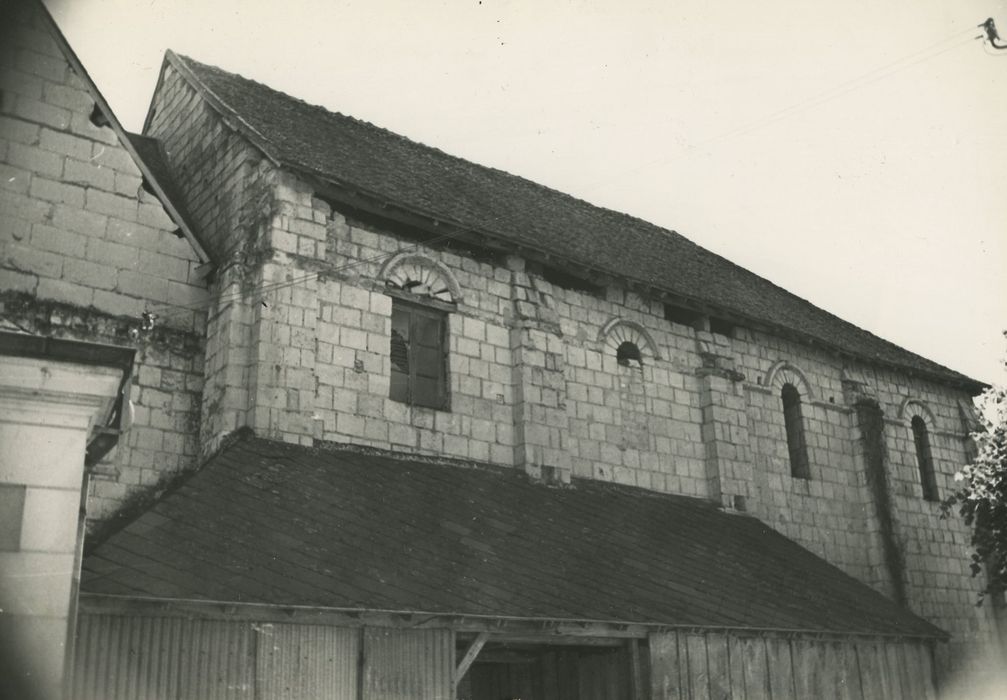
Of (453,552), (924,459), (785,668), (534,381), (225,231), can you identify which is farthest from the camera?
(924,459)

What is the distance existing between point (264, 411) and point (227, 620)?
12.0ft

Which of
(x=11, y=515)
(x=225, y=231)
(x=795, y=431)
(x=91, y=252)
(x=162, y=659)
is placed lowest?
(x=162, y=659)

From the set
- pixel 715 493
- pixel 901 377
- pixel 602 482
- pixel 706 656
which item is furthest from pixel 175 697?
pixel 901 377

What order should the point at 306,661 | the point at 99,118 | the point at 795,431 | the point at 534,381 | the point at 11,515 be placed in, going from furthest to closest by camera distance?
the point at 795,431 < the point at 534,381 < the point at 99,118 < the point at 306,661 < the point at 11,515

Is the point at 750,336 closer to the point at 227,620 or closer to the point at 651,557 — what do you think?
the point at 651,557

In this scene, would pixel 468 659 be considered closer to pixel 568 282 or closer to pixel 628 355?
pixel 568 282

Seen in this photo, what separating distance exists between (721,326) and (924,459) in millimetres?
5900

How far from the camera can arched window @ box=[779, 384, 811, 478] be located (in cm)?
1845

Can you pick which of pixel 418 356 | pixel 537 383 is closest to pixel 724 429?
pixel 537 383

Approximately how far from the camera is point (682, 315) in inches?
687

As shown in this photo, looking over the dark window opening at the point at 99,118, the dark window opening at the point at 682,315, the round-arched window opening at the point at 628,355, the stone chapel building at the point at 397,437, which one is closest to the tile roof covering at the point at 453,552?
the stone chapel building at the point at 397,437

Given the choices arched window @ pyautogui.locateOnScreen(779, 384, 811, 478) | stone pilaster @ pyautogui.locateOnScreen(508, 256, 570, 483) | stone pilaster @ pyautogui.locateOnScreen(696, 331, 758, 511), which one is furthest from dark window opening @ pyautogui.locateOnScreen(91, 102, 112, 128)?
arched window @ pyautogui.locateOnScreen(779, 384, 811, 478)

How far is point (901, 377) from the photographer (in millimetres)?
20938

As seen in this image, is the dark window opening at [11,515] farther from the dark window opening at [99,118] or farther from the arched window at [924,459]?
the arched window at [924,459]
